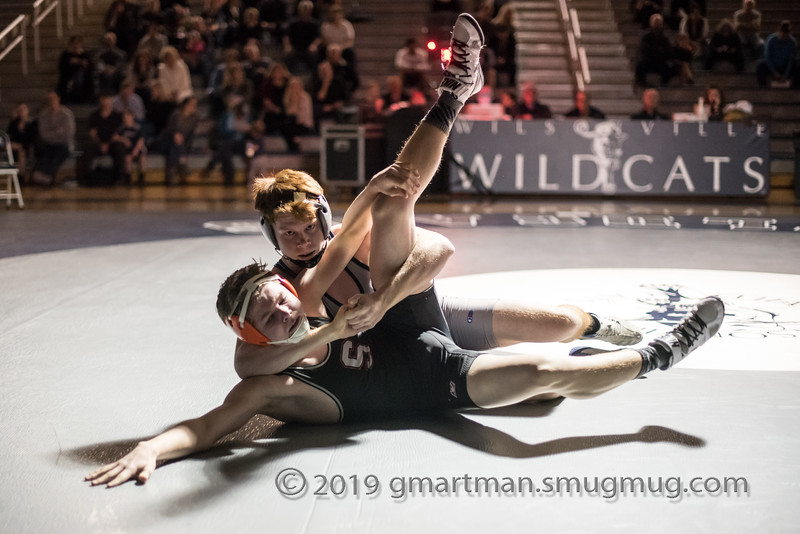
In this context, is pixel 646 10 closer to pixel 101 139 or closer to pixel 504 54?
pixel 504 54

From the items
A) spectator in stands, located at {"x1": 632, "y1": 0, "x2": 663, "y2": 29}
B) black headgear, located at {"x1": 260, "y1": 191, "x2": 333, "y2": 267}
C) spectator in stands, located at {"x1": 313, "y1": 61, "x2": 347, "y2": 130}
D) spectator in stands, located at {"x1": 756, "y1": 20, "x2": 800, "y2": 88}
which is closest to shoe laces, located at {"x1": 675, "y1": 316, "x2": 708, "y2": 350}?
black headgear, located at {"x1": 260, "y1": 191, "x2": 333, "y2": 267}

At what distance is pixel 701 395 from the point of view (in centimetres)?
282

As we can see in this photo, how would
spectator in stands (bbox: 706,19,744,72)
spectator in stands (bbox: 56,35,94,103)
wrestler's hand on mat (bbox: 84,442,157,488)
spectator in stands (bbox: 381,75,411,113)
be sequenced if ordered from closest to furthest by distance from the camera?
wrestler's hand on mat (bbox: 84,442,157,488) → spectator in stands (bbox: 381,75,411,113) → spectator in stands (bbox: 706,19,744,72) → spectator in stands (bbox: 56,35,94,103)

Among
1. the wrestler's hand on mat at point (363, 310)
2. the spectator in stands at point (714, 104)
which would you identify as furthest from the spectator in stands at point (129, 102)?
the wrestler's hand on mat at point (363, 310)

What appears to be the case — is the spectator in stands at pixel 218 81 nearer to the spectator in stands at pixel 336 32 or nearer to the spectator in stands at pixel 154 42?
the spectator in stands at pixel 154 42

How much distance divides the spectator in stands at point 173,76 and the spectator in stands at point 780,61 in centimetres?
727

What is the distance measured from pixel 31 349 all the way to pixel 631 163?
6935mm

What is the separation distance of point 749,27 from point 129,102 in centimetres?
812

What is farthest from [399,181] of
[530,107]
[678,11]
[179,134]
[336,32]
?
[678,11]

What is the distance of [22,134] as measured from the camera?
11148mm

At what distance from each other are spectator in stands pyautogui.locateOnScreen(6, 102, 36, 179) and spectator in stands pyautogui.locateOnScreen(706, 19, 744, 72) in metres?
8.66

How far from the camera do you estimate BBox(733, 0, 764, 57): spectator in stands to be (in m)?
12.3

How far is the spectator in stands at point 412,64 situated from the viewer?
36.6 feet

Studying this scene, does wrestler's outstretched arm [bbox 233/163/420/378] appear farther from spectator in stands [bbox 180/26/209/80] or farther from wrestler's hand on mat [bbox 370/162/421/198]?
spectator in stands [bbox 180/26/209/80]
